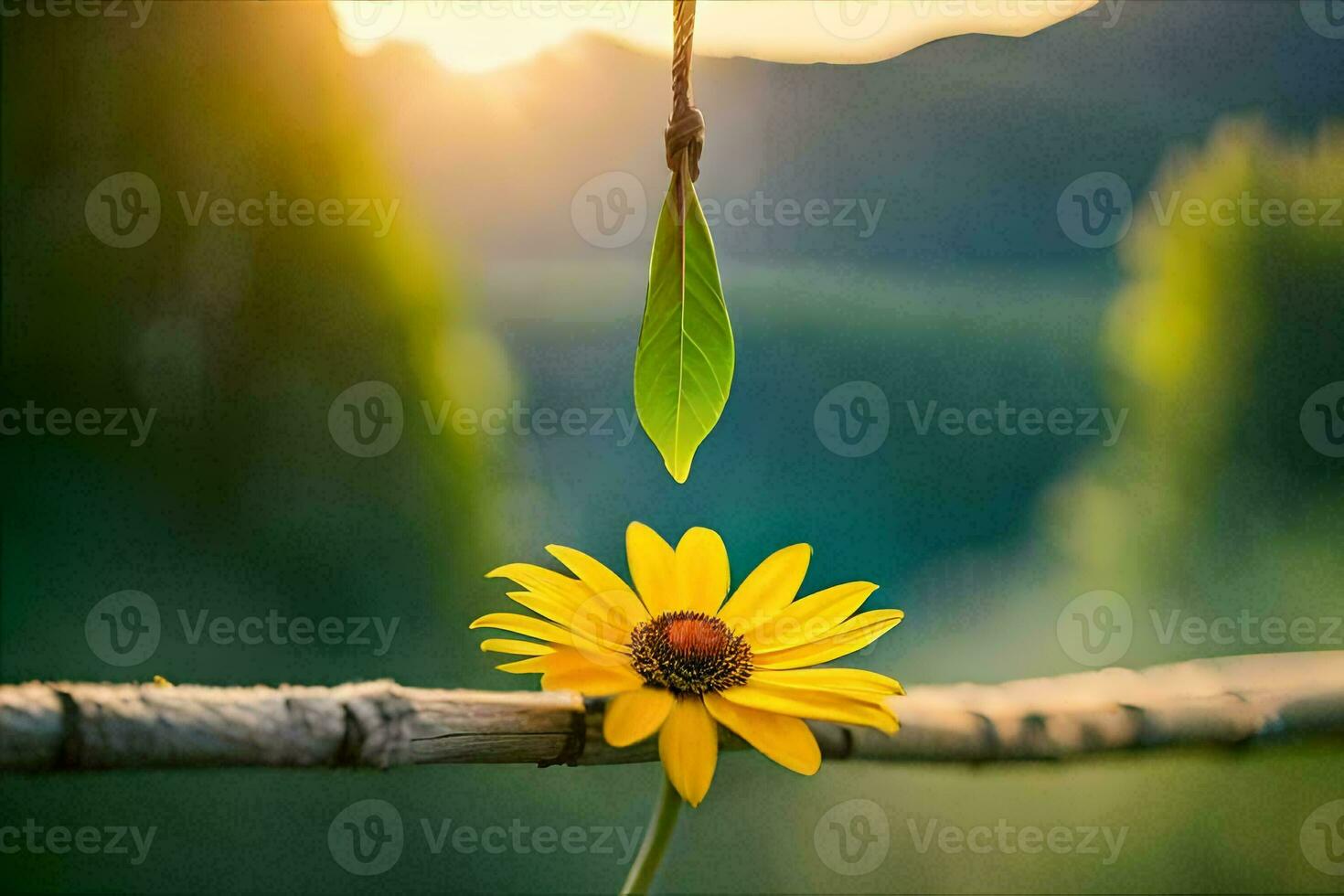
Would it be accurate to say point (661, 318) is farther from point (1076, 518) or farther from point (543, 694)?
point (1076, 518)

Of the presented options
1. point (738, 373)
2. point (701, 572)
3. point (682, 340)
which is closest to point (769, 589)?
point (701, 572)

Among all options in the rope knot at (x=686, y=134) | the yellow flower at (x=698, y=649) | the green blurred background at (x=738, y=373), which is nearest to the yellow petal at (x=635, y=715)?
the yellow flower at (x=698, y=649)

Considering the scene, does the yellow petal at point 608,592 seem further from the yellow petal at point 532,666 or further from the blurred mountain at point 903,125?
the blurred mountain at point 903,125

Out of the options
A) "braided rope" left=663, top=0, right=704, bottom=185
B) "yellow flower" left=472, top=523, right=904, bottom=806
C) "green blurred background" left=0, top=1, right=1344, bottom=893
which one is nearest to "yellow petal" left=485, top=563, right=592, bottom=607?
"yellow flower" left=472, top=523, right=904, bottom=806

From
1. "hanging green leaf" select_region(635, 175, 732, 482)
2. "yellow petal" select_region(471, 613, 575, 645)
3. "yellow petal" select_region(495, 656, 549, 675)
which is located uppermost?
"hanging green leaf" select_region(635, 175, 732, 482)

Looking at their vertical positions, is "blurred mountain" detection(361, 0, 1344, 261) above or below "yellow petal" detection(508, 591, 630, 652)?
above

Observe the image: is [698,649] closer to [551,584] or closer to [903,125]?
[551,584]

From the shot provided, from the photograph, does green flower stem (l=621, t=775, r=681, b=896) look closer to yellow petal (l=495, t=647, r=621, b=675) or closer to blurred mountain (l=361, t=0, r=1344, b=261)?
yellow petal (l=495, t=647, r=621, b=675)

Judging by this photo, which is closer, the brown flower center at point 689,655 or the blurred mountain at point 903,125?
the brown flower center at point 689,655
